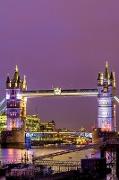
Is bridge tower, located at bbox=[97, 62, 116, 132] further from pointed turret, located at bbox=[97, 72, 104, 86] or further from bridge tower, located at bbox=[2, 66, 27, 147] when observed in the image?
bridge tower, located at bbox=[2, 66, 27, 147]

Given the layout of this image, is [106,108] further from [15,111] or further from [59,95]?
[15,111]

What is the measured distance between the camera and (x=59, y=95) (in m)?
108

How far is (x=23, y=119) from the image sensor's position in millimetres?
113188

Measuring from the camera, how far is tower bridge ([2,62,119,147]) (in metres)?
107

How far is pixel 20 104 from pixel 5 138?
7.04m

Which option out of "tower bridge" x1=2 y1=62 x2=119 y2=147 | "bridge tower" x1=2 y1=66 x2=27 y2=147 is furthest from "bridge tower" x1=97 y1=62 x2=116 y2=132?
"bridge tower" x1=2 y1=66 x2=27 y2=147

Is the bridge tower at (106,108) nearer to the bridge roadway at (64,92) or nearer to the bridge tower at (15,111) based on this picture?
the bridge roadway at (64,92)

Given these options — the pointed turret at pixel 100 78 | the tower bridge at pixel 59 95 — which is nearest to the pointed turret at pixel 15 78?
the tower bridge at pixel 59 95

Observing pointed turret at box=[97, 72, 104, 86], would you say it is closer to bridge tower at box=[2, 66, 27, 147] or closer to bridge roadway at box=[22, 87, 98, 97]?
bridge roadway at box=[22, 87, 98, 97]

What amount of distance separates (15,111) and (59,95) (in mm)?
9284

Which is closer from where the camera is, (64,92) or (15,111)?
(64,92)

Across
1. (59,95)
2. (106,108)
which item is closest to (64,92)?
(59,95)

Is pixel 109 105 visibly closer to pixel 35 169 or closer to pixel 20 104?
pixel 20 104

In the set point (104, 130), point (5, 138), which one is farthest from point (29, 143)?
point (104, 130)
